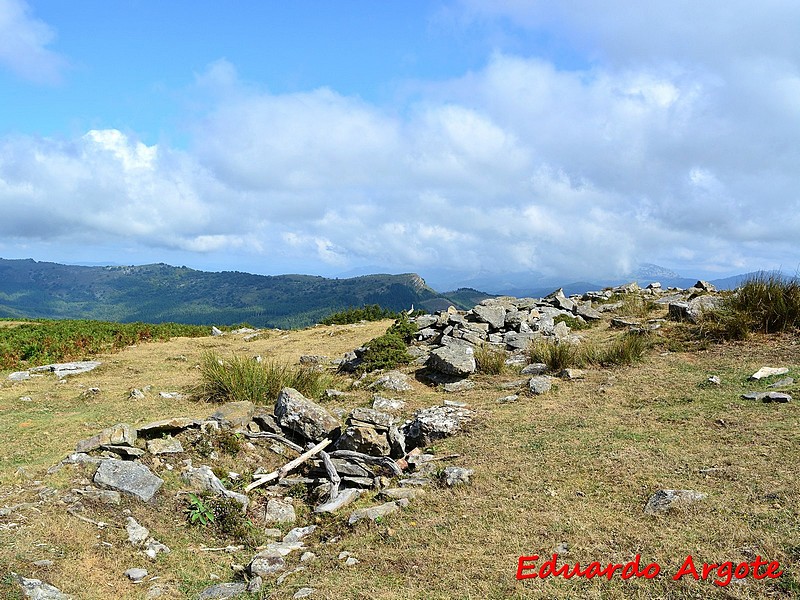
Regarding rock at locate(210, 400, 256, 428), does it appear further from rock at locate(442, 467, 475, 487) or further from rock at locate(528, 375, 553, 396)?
rock at locate(528, 375, 553, 396)

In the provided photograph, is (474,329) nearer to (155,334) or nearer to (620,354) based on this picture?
(620,354)

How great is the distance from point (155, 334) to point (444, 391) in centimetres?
2108

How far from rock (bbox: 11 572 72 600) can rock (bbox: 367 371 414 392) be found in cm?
999

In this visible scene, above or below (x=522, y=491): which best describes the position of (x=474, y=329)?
above

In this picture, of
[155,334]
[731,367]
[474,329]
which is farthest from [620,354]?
[155,334]

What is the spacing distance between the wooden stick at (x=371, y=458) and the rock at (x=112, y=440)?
3.83m

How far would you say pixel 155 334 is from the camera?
2830cm

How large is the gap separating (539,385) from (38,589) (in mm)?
10605

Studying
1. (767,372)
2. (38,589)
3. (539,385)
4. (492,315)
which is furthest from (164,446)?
(492,315)

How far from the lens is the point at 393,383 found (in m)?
14.8

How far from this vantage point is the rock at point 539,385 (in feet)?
→ 40.7

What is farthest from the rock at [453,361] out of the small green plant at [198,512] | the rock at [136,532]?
the rock at [136,532]

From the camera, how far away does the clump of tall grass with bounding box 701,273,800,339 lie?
14797 millimetres

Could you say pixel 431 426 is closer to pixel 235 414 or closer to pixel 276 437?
pixel 276 437
